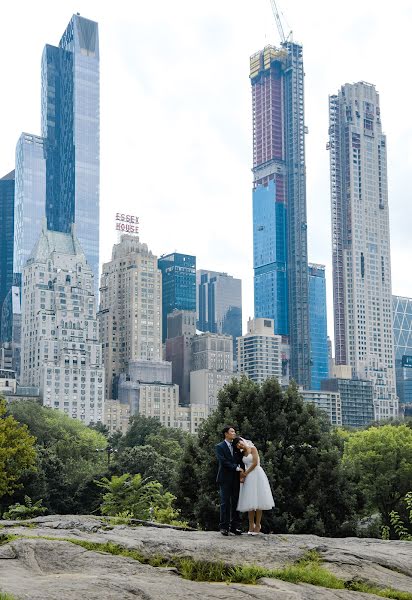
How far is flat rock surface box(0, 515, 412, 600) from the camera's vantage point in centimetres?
1259

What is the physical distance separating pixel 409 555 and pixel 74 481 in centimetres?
5820

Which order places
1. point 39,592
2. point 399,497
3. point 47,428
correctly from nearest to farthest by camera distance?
point 39,592
point 399,497
point 47,428

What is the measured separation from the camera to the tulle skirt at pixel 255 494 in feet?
61.3

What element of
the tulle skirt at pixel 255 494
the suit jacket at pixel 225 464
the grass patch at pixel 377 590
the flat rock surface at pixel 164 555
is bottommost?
the grass patch at pixel 377 590

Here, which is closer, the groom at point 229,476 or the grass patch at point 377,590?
the grass patch at point 377,590

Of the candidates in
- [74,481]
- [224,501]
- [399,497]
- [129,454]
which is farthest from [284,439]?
Answer: [129,454]

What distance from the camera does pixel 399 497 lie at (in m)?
58.7

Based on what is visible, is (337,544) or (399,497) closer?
(337,544)

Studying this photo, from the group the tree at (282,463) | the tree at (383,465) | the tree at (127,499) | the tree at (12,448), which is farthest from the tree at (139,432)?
the tree at (282,463)

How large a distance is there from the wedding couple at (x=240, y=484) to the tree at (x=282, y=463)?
14.8 meters

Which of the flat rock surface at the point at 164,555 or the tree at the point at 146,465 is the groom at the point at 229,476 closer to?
the flat rock surface at the point at 164,555

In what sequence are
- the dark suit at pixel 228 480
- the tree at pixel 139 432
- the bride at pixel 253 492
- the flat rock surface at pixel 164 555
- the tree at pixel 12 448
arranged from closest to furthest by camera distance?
the flat rock surface at pixel 164 555 < the dark suit at pixel 228 480 < the bride at pixel 253 492 < the tree at pixel 12 448 < the tree at pixel 139 432

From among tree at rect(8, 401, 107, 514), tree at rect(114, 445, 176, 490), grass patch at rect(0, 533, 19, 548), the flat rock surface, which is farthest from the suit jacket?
tree at rect(114, 445, 176, 490)

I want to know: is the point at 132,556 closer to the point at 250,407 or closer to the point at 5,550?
the point at 5,550
